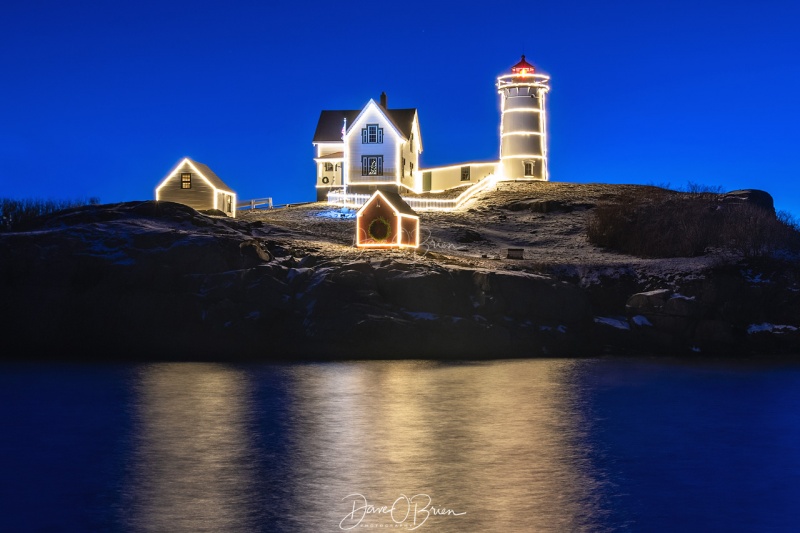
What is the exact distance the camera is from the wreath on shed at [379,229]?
44.5 m

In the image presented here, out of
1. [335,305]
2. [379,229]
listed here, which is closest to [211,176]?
[379,229]

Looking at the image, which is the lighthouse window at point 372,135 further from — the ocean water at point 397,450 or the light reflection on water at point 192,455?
the light reflection on water at point 192,455

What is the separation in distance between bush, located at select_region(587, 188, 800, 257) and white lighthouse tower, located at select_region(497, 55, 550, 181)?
19527 millimetres

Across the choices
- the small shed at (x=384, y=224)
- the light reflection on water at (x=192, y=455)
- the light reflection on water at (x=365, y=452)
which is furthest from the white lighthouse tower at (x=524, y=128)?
the light reflection on water at (x=192, y=455)

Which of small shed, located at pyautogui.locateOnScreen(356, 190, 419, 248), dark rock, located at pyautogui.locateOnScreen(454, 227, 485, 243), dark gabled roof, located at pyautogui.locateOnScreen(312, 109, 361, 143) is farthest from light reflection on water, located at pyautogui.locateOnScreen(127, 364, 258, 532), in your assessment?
dark gabled roof, located at pyautogui.locateOnScreen(312, 109, 361, 143)

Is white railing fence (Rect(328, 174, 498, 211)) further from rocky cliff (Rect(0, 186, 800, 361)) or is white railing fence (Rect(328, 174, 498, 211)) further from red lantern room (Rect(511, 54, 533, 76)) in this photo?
rocky cliff (Rect(0, 186, 800, 361))

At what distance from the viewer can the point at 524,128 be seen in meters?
76.6

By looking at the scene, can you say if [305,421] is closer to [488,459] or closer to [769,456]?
[488,459]

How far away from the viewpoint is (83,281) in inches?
1459

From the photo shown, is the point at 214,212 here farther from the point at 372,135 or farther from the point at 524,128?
the point at 524,128

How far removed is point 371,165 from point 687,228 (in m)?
26.0

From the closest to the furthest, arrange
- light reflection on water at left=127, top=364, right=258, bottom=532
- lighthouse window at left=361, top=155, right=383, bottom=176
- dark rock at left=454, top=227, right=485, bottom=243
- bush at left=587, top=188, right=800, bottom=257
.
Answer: light reflection on water at left=127, top=364, right=258, bottom=532 < bush at left=587, top=188, right=800, bottom=257 < dark rock at left=454, top=227, right=485, bottom=243 < lighthouse window at left=361, top=155, right=383, bottom=176

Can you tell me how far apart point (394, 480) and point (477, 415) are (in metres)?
7.02

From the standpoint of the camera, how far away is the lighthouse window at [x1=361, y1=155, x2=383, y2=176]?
65875 millimetres
